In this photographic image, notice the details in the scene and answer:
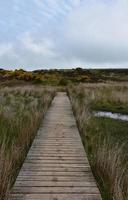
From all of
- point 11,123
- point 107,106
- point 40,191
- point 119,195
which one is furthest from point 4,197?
point 107,106

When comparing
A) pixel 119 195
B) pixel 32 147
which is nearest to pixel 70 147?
pixel 32 147

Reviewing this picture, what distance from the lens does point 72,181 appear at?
5.20m

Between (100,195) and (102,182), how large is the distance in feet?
1.69

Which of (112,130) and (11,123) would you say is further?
(112,130)

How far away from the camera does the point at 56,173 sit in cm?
554

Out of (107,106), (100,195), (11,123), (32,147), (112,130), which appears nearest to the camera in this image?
(100,195)

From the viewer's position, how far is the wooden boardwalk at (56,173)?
468cm

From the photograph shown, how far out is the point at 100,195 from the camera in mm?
4676

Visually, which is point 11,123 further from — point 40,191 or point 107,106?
point 107,106

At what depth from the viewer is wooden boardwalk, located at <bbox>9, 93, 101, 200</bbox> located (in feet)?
15.4

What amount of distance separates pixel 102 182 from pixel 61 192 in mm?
691

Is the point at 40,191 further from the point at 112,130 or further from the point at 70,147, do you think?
the point at 112,130

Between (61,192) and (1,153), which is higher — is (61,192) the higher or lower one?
the lower one

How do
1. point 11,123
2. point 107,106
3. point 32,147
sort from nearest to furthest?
point 32,147 < point 11,123 < point 107,106
